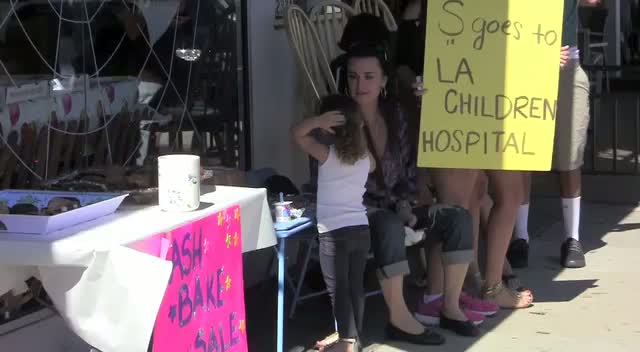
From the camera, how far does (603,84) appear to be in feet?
45.0

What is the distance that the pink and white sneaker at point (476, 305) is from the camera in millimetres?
4742

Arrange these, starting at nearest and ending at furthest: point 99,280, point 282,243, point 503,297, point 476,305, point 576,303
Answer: point 99,280, point 282,243, point 476,305, point 503,297, point 576,303

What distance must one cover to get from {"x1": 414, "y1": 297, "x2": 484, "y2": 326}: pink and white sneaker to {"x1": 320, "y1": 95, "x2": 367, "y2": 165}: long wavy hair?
932 millimetres

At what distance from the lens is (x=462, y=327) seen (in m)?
4.52

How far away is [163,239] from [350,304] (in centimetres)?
134

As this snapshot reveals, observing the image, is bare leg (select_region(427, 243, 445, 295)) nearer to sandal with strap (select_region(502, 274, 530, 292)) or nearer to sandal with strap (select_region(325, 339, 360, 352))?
sandal with strap (select_region(502, 274, 530, 292))

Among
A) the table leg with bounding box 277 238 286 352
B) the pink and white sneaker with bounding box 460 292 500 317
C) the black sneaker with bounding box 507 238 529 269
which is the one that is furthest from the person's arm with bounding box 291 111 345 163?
the black sneaker with bounding box 507 238 529 269

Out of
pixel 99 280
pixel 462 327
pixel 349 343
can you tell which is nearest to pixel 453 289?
pixel 462 327

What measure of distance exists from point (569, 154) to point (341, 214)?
2069 mm

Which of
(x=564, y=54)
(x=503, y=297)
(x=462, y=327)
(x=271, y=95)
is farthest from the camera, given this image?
(x=271, y=95)

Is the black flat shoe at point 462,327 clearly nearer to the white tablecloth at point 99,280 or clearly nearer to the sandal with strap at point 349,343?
the sandal with strap at point 349,343

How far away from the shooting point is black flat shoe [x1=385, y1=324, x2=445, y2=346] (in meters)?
4.38

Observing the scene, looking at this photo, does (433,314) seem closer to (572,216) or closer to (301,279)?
(301,279)

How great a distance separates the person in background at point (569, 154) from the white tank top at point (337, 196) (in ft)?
5.70
